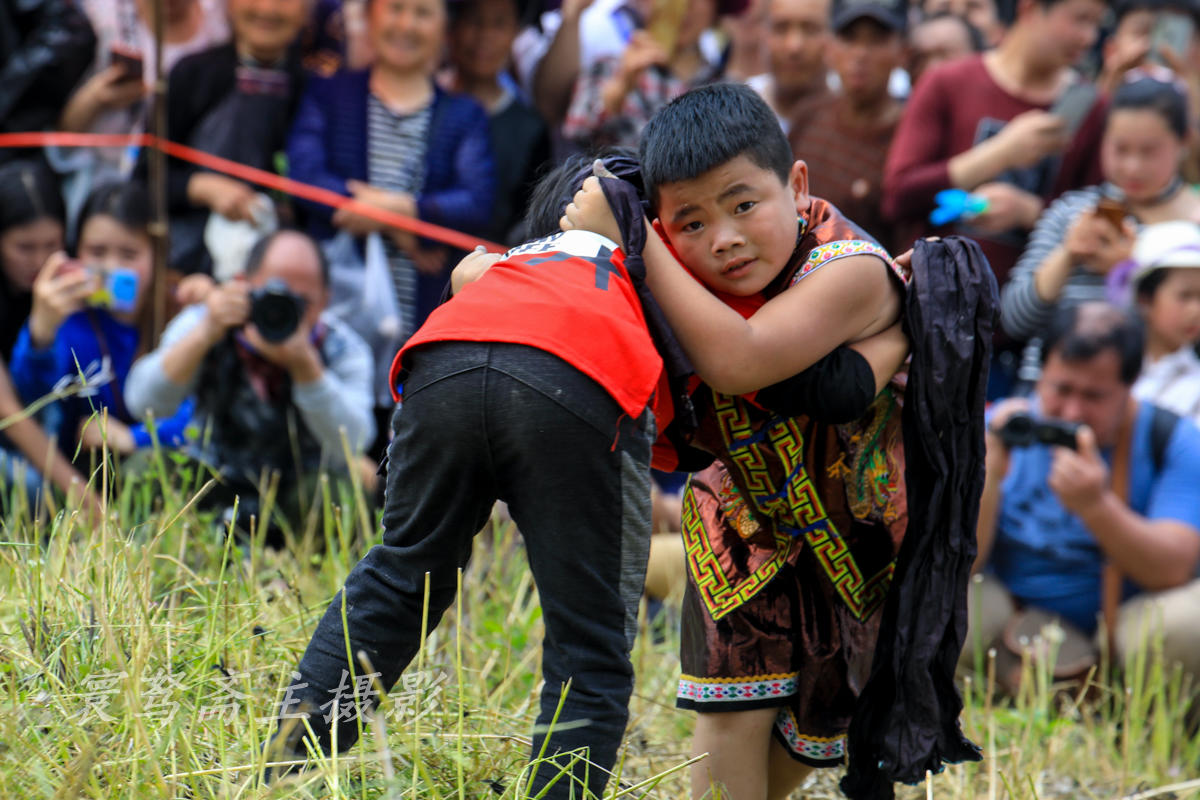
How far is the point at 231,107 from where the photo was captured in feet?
15.1

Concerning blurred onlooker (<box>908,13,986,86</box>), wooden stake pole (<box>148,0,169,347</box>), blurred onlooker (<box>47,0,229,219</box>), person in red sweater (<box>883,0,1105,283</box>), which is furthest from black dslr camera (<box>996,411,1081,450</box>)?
blurred onlooker (<box>47,0,229,219</box>)

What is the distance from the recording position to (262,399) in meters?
3.92

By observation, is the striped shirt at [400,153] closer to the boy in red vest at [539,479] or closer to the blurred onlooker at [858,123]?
the blurred onlooker at [858,123]

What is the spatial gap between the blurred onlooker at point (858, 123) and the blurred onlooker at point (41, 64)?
2626 mm

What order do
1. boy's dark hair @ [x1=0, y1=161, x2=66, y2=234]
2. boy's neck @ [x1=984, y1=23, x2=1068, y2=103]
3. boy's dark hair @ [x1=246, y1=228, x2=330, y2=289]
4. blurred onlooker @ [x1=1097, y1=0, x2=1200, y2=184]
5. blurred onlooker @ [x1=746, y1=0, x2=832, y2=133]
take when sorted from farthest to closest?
blurred onlooker @ [x1=1097, y1=0, x2=1200, y2=184]
blurred onlooker @ [x1=746, y1=0, x2=832, y2=133]
boy's neck @ [x1=984, y1=23, x2=1068, y2=103]
boy's dark hair @ [x1=0, y1=161, x2=66, y2=234]
boy's dark hair @ [x1=246, y1=228, x2=330, y2=289]

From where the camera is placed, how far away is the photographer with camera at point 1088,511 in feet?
12.2

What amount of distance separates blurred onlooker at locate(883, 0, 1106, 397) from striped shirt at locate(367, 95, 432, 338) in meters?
1.65

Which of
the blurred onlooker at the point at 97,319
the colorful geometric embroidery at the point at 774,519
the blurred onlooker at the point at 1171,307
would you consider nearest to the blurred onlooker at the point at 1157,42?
the blurred onlooker at the point at 1171,307

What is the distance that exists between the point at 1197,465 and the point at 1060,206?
1.05 metres

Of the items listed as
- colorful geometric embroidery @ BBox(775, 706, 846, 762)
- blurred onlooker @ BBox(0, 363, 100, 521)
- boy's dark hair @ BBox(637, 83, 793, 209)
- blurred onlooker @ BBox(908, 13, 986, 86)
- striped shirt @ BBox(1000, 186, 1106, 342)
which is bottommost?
colorful geometric embroidery @ BBox(775, 706, 846, 762)

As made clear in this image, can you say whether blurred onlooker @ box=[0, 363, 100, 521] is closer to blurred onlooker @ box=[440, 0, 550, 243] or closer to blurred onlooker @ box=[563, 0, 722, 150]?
blurred onlooker @ box=[440, 0, 550, 243]

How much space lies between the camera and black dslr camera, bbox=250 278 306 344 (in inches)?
148

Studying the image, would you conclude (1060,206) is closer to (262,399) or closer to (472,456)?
(262,399)

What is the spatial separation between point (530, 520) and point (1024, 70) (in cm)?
337
